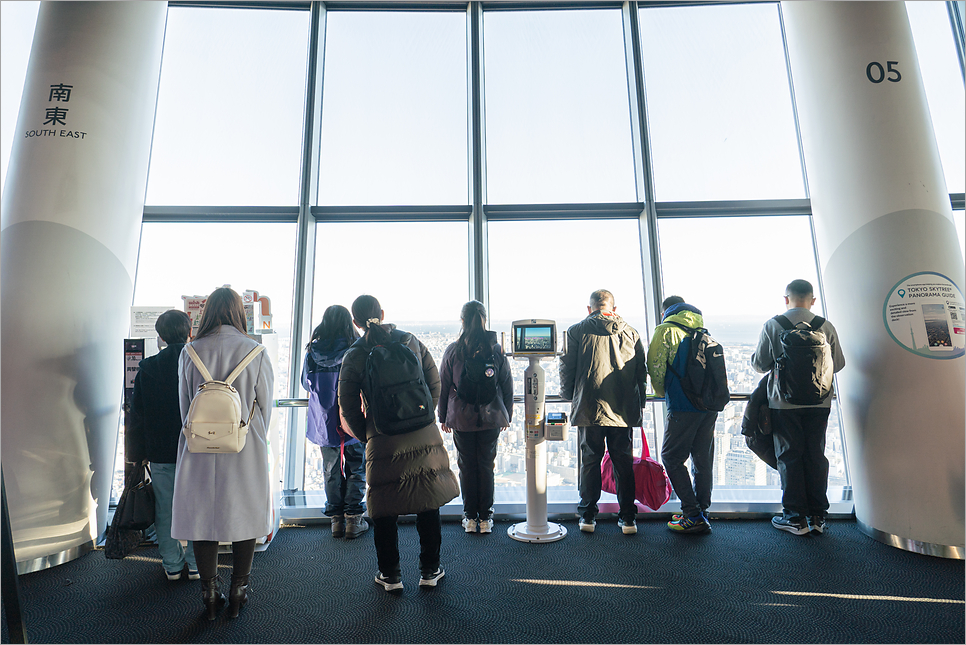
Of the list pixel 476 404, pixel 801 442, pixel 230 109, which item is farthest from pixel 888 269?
pixel 230 109

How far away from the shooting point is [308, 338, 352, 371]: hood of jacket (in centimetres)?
310

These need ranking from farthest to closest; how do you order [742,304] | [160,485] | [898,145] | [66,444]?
[742,304] → [898,145] → [66,444] → [160,485]

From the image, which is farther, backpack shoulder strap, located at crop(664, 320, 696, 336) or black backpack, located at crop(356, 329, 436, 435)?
backpack shoulder strap, located at crop(664, 320, 696, 336)

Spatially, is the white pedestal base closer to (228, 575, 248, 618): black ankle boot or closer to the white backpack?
(228, 575, 248, 618): black ankle boot

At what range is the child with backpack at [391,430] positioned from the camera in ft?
7.25

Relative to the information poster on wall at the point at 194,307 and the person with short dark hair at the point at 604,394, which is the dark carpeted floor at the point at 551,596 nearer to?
the person with short dark hair at the point at 604,394

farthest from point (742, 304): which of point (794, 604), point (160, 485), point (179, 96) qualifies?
point (179, 96)

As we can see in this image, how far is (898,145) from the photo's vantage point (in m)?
3.16

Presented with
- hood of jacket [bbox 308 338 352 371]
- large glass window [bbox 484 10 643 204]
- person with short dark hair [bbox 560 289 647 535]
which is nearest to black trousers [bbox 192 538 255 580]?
hood of jacket [bbox 308 338 352 371]


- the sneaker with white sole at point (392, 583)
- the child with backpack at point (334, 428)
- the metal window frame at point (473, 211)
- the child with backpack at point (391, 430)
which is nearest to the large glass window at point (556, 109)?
the metal window frame at point (473, 211)

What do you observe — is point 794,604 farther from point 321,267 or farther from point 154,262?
point 154,262

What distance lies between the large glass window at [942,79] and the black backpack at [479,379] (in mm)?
4066

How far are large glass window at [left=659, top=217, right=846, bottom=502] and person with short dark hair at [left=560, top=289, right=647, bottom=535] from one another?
1.00 metres

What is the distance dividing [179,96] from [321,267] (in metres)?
1.99
